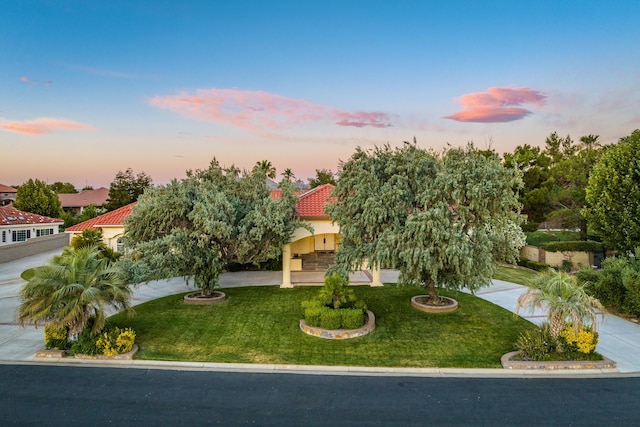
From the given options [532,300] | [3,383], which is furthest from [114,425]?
[532,300]

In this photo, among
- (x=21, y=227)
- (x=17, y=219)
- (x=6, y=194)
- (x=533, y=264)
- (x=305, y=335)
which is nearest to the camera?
(x=305, y=335)

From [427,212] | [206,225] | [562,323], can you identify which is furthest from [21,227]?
[562,323]

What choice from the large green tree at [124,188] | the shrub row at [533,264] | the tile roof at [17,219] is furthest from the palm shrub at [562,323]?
the large green tree at [124,188]

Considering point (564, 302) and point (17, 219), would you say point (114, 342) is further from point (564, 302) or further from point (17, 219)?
point (17, 219)

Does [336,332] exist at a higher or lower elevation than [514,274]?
higher

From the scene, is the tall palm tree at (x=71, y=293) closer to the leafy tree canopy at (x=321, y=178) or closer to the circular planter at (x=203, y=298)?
the circular planter at (x=203, y=298)

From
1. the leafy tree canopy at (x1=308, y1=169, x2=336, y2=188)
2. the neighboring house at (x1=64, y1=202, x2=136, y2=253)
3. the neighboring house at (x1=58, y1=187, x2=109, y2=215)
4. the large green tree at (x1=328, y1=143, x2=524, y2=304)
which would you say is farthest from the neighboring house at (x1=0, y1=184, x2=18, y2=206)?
the large green tree at (x1=328, y1=143, x2=524, y2=304)

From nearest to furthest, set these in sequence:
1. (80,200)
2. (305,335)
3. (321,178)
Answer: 1. (305,335)
2. (321,178)
3. (80,200)
